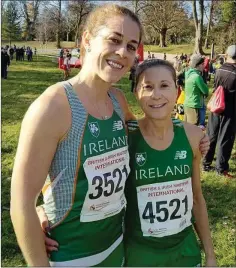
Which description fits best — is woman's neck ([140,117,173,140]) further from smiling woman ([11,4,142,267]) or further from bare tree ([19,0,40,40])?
bare tree ([19,0,40,40])

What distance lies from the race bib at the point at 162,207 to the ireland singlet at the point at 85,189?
0.66 ft

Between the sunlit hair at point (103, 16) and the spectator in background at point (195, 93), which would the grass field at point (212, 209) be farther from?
the sunlit hair at point (103, 16)

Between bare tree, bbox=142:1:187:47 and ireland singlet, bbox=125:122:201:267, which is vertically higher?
bare tree, bbox=142:1:187:47

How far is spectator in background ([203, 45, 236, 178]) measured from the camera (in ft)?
17.9

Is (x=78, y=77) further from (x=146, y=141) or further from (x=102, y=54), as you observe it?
(x=146, y=141)

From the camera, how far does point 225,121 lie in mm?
5676

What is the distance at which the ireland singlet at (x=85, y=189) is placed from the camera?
1.55 m

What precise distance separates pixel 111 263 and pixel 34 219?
494 millimetres

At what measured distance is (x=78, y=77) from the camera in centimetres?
170

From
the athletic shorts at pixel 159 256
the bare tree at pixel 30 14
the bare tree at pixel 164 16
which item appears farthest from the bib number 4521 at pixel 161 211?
the bare tree at pixel 164 16

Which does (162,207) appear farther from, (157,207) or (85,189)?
(85,189)

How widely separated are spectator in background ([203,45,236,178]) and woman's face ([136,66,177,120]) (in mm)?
3764

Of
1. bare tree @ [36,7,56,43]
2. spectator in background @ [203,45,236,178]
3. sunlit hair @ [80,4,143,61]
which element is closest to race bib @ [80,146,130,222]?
sunlit hair @ [80,4,143,61]

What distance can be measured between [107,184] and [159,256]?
1.77 ft
